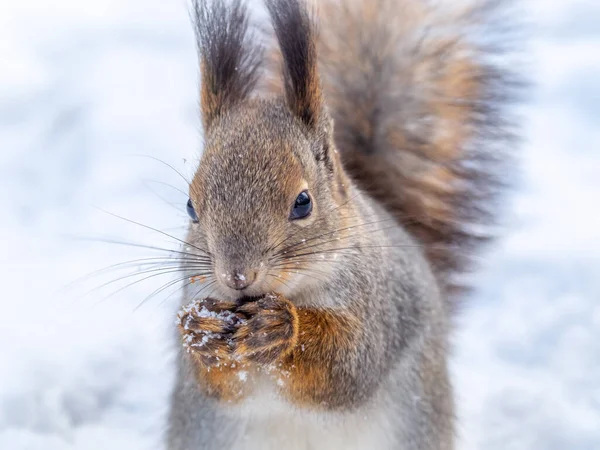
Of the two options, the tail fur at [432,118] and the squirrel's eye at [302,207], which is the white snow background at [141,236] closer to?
the tail fur at [432,118]

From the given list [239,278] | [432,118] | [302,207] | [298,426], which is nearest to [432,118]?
[432,118]

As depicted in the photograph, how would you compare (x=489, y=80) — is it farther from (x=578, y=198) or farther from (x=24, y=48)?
(x=24, y=48)

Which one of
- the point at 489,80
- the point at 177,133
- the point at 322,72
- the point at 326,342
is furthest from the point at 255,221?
the point at 177,133

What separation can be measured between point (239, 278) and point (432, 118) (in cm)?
108

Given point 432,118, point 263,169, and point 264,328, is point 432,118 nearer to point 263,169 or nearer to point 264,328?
point 263,169

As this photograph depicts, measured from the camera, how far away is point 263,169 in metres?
1.37

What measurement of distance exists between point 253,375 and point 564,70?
242cm

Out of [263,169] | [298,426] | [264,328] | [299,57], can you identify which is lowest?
[298,426]

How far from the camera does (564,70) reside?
11.0ft

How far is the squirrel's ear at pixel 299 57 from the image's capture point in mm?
1448

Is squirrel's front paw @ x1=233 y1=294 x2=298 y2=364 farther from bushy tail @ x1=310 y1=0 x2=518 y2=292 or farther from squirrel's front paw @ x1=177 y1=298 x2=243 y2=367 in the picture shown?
bushy tail @ x1=310 y1=0 x2=518 y2=292

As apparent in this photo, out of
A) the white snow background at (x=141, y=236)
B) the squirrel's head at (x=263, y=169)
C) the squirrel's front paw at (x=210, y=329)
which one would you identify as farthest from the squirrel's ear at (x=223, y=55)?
the squirrel's front paw at (x=210, y=329)

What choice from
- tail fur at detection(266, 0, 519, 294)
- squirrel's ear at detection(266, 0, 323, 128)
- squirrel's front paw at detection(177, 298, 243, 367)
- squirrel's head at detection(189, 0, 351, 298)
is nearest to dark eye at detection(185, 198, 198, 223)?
squirrel's head at detection(189, 0, 351, 298)

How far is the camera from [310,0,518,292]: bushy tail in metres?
2.11
